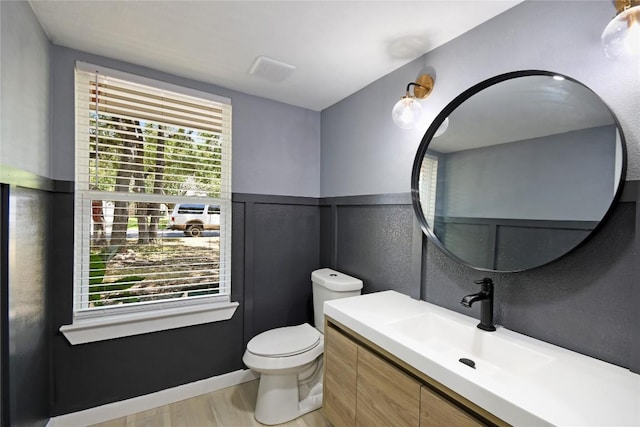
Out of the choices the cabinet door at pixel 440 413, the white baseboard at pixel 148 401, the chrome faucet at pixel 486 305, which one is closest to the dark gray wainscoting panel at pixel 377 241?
the chrome faucet at pixel 486 305

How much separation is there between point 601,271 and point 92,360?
2.54 metres

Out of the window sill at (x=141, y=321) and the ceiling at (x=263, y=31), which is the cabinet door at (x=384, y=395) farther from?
the ceiling at (x=263, y=31)

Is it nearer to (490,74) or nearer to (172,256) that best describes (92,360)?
(172,256)

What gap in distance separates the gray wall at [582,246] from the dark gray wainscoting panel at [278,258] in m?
0.74

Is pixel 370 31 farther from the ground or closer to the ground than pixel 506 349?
farther from the ground

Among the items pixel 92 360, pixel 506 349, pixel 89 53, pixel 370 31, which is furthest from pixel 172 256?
pixel 506 349

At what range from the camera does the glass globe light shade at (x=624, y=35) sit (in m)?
0.86

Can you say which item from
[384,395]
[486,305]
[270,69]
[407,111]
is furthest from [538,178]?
[270,69]

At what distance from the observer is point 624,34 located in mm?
872

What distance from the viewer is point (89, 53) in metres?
1.70

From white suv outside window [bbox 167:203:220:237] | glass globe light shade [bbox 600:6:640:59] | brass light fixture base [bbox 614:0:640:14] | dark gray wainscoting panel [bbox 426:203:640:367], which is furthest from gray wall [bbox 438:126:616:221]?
white suv outside window [bbox 167:203:220:237]

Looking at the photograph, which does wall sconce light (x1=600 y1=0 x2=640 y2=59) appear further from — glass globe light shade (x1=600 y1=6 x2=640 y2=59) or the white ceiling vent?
the white ceiling vent

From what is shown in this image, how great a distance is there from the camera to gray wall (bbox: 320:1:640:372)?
37.6 inches

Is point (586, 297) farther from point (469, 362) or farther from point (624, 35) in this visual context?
point (624, 35)
